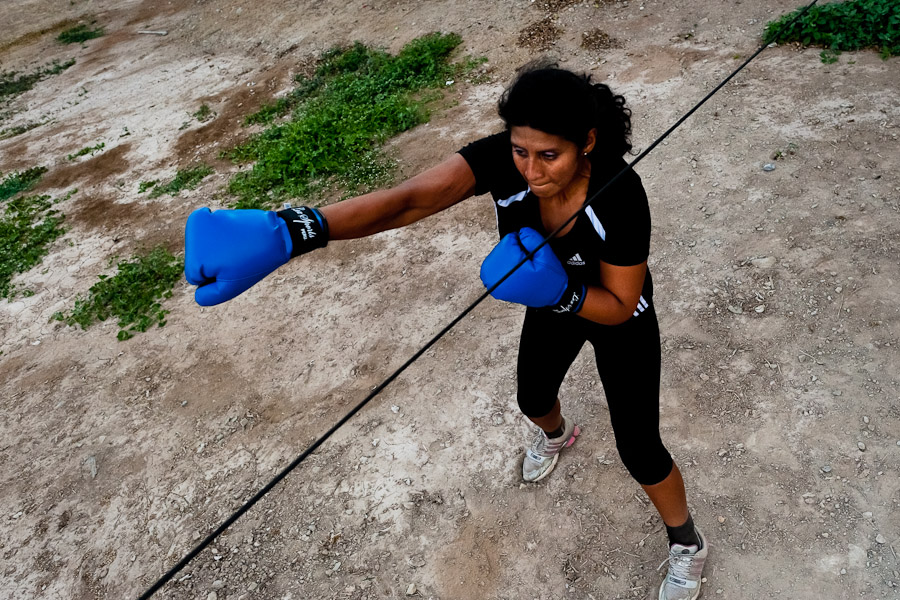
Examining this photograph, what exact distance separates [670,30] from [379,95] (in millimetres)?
3164

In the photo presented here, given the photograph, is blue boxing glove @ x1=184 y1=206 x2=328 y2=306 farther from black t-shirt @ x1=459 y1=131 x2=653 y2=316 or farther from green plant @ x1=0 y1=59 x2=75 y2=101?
green plant @ x1=0 y1=59 x2=75 y2=101

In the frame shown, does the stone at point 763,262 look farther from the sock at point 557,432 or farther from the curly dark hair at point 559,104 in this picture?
the curly dark hair at point 559,104

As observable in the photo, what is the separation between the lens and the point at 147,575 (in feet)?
9.61

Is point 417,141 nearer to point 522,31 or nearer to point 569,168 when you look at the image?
point 522,31

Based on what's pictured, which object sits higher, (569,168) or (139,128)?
(569,168)

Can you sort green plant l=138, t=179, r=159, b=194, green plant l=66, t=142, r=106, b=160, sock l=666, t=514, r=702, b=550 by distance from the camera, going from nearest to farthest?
1. sock l=666, t=514, r=702, b=550
2. green plant l=138, t=179, r=159, b=194
3. green plant l=66, t=142, r=106, b=160

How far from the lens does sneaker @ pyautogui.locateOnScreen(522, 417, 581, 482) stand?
2848 mm

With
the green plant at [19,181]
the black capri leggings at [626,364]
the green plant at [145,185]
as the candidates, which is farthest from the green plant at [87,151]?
the black capri leggings at [626,364]

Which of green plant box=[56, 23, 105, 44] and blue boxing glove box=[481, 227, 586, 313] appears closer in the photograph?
blue boxing glove box=[481, 227, 586, 313]

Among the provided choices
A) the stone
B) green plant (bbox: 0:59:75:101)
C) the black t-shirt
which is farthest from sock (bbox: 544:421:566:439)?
green plant (bbox: 0:59:75:101)

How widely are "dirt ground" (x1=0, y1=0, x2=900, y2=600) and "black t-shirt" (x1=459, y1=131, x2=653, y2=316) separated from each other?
53.5 inches

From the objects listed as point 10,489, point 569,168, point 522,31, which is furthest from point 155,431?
point 522,31

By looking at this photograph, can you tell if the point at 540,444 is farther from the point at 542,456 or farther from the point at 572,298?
the point at 572,298


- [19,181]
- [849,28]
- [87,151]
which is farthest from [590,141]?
[19,181]
